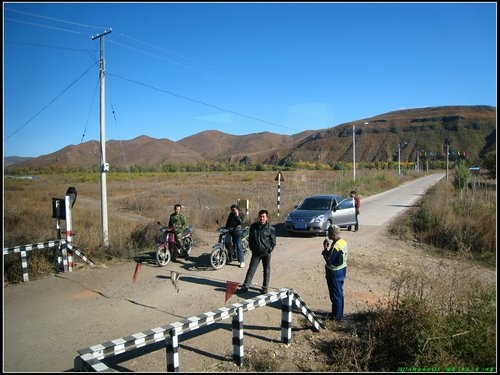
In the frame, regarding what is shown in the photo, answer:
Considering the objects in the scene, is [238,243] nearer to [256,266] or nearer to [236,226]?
[236,226]

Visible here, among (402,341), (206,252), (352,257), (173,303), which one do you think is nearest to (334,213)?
(352,257)

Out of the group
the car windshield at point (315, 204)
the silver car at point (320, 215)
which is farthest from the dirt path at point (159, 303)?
the car windshield at point (315, 204)

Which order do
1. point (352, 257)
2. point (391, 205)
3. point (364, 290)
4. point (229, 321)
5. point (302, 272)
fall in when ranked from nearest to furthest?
point (229, 321)
point (364, 290)
point (302, 272)
point (352, 257)
point (391, 205)

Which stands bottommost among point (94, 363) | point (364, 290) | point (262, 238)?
point (364, 290)

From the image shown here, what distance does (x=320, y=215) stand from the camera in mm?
14953

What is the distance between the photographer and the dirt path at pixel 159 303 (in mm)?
5832

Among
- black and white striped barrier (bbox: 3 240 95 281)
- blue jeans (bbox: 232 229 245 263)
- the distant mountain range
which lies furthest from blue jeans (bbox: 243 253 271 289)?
the distant mountain range

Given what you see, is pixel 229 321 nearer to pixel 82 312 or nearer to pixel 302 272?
pixel 82 312

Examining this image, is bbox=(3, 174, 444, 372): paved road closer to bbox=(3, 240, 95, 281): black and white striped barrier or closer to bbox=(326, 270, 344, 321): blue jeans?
bbox=(3, 240, 95, 281): black and white striped barrier

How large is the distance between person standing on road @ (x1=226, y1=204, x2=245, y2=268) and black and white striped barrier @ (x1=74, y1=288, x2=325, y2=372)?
13.8ft

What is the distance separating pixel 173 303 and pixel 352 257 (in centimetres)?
606

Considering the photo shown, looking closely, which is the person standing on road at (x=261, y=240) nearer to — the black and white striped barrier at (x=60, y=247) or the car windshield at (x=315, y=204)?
the black and white striped barrier at (x=60, y=247)

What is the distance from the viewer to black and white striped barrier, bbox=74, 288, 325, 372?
166 inches

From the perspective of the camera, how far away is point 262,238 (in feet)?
27.2
